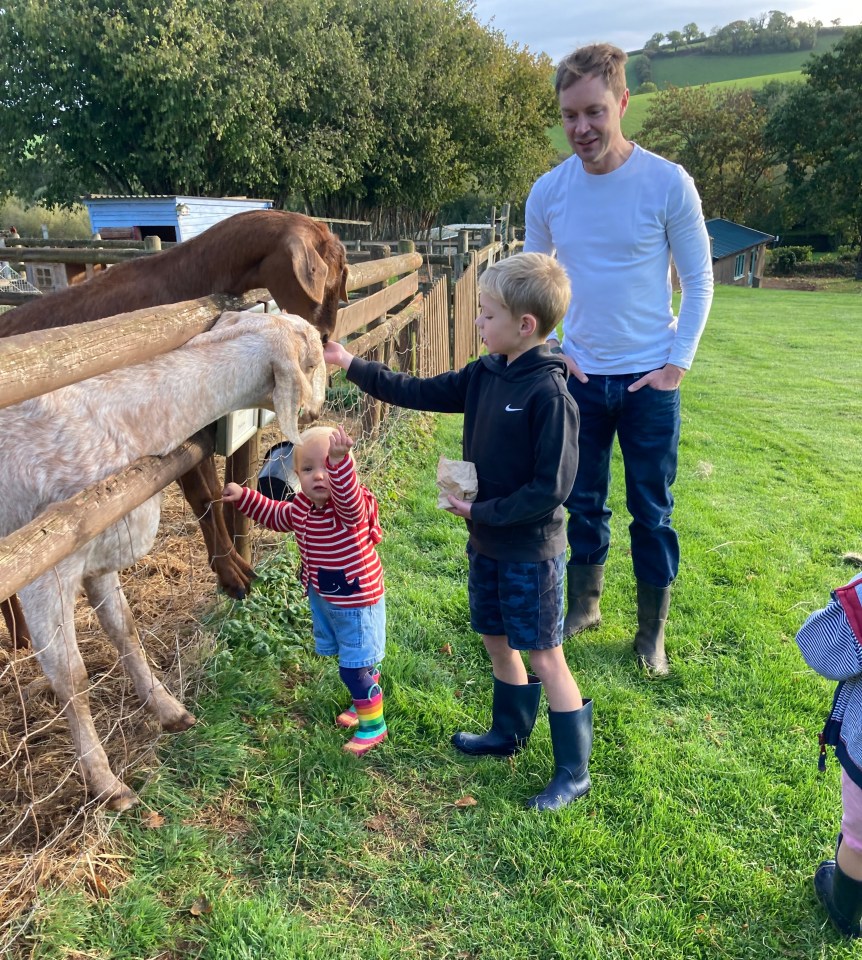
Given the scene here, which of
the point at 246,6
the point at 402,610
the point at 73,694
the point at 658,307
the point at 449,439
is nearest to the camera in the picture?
the point at 73,694

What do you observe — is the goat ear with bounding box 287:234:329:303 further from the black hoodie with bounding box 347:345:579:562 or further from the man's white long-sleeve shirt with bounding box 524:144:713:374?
the man's white long-sleeve shirt with bounding box 524:144:713:374

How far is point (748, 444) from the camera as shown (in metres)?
7.64

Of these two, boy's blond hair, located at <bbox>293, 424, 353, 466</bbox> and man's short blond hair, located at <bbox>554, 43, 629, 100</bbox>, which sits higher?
man's short blond hair, located at <bbox>554, 43, 629, 100</bbox>

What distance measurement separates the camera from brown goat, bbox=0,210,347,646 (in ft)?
9.00

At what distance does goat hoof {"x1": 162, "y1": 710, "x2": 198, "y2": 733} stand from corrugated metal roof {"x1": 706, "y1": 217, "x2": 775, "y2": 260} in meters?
37.0

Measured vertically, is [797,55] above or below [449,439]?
above

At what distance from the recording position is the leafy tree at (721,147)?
47.8 m

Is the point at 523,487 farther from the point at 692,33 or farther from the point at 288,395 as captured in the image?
the point at 692,33

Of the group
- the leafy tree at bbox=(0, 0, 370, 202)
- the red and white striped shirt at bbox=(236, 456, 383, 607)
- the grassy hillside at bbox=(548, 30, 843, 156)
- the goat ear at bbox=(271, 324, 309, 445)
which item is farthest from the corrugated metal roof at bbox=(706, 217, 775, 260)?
the grassy hillside at bbox=(548, 30, 843, 156)

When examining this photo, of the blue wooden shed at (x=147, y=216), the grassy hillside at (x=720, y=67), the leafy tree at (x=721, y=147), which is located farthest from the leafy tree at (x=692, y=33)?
the blue wooden shed at (x=147, y=216)

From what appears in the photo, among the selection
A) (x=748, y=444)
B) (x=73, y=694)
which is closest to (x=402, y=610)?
(x=73, y=694)

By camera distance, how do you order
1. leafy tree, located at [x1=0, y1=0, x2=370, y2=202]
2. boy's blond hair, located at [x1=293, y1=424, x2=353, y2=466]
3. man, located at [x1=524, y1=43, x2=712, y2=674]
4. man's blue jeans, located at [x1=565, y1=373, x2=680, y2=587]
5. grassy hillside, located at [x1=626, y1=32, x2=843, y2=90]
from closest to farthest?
boy's blond hair, located at [x1=293, y1=424, x2=353, y2=466] → man, located at [x1=524, y1=43, x2=712, y2=674] → man's blue jeans, located at [x1=565, y1=373, x2=680, y2=587] → leafy tree, located at [x1=0, y1=0, x2=370, y2=202] → grassy hillside, located at [x1=626, y1=32, x2=843, y2=90]

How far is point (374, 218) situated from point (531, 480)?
3765cm

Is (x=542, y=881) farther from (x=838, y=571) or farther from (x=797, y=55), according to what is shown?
(x=797, y=55)
